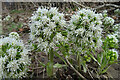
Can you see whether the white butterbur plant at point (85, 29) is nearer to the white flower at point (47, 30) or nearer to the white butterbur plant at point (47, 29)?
the white butterbur plant at point (47, 29)

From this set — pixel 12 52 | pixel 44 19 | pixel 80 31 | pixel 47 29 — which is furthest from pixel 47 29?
pixel 12 52

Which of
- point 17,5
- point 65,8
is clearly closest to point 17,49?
point 65,8

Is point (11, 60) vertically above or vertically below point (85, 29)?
below

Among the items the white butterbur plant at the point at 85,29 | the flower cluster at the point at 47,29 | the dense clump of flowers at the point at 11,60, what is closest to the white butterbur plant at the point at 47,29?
the flower cluster at the point at 47,29

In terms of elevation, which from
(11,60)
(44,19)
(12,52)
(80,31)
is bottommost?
(11,60)

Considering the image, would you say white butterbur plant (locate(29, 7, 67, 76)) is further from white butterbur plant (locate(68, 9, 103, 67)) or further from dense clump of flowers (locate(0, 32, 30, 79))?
dense clump of flowers (locate(0, 32, 30, 79))

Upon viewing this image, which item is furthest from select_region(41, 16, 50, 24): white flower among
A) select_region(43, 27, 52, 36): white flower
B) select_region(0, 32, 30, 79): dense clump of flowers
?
select_region(0, 32, 30, 79): dense clump of flowers

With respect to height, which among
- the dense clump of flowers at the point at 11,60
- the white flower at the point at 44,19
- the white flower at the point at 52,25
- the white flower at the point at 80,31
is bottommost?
the dense clump of flowers at the point at 11,60

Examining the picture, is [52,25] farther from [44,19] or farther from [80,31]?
[80,31]
